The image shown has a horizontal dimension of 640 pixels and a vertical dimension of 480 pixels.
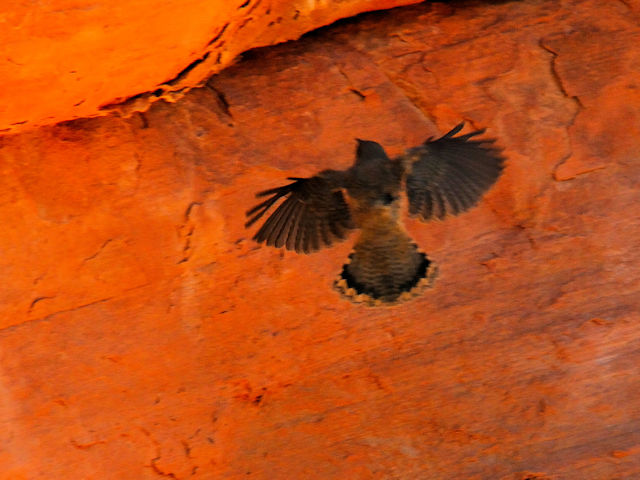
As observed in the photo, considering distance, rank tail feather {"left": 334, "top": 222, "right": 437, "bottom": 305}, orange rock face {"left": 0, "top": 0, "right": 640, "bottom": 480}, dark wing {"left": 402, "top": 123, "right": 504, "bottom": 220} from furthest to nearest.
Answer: orange rock face {"left": 0, "top": 0, "right": 640, "bottom": 480} < tail feather {"left": 334, "top": 222, "right": 437, "bottom": 305} < dark wing {"left": 402, "top": 123, "right": 504, "bottom": 220}

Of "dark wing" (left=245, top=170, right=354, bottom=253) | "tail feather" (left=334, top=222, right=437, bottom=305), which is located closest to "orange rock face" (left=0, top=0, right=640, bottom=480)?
"tail feather" (left=334, top=222, right=437, bottom=305)

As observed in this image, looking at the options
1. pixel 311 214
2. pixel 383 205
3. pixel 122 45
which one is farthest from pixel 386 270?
pixel 122 45

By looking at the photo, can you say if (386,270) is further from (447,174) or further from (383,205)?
(447,174)

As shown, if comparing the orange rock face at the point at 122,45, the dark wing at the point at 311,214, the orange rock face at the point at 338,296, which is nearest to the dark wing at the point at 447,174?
the dark wing at the point at 311,214

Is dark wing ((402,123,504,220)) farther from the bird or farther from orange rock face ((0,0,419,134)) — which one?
orange rock face ((0,0,419,134))

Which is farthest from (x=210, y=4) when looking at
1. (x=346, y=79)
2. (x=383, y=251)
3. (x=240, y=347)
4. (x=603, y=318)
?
(x=603, y=318)

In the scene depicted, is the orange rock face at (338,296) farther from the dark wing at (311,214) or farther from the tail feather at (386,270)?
the dark wing at (311,214)

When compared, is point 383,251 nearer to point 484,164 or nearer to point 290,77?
point 484,164
